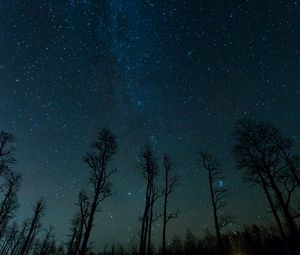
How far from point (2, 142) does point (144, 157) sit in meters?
12.8

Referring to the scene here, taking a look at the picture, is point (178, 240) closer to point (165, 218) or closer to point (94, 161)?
point (165, 218)

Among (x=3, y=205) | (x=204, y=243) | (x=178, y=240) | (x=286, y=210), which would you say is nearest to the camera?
(x=286, y=210)

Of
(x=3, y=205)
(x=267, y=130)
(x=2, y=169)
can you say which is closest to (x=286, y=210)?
(x=267, y=130)

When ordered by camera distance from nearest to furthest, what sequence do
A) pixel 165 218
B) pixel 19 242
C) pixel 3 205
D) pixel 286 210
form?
pixel 286 210, pixel 165 218, pixel 3 205, pixel 19 242

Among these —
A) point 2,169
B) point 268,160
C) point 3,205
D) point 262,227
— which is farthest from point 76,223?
point 262,227

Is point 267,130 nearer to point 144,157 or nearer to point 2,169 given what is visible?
point 144,157

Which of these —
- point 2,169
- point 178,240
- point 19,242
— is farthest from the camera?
point 178,240

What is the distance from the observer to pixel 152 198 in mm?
22188

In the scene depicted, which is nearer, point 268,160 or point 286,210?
point 286,210

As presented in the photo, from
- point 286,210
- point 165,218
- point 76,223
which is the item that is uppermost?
point 76,223

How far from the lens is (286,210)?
587 inches

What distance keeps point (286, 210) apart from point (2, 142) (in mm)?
22967

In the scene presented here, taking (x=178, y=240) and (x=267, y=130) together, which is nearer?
(x=267, y=130)

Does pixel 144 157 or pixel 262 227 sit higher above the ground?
pixel 262 227
